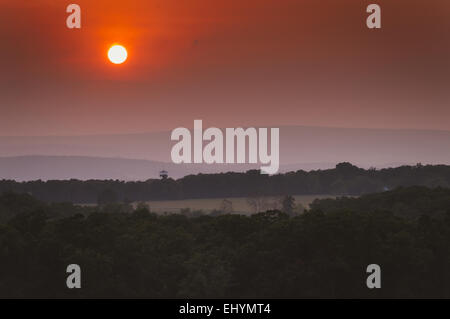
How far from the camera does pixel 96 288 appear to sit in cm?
8125

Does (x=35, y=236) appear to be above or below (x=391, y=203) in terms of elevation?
below

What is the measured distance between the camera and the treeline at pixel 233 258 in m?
83.4

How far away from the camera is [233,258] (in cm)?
9156

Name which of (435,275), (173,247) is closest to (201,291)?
(173,247)

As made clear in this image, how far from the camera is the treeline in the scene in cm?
8344

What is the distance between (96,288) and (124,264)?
5.59 metres

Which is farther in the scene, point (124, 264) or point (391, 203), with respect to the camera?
point (391, 203)

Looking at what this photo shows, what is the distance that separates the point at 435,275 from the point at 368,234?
7510mm
